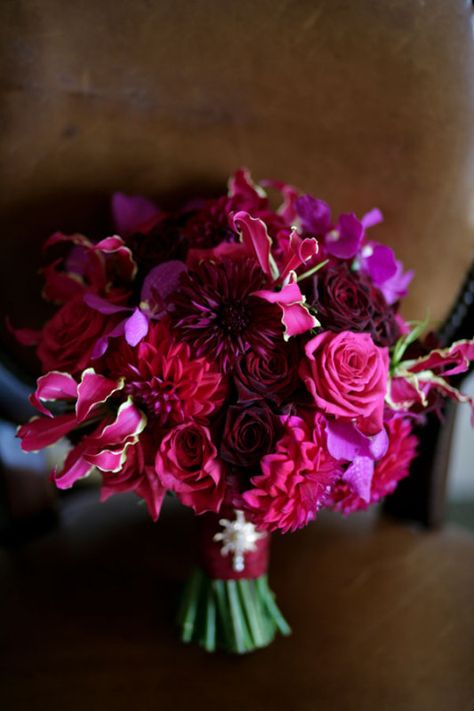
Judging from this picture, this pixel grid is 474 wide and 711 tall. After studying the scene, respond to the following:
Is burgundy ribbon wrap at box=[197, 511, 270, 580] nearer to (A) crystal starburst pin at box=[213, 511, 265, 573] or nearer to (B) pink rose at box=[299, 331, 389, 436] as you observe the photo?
(A) crystal starburst pin at box=[213, 511, 265, 573]

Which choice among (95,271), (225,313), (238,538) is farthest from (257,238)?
(238,538)

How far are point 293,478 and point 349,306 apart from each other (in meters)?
0.13


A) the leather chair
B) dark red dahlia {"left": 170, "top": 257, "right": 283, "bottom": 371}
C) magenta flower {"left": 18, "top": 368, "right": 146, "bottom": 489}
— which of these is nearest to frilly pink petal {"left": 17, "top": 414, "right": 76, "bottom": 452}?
magenta flower {"left": 18, "top": 368, "right": 146, "bottom": 489}

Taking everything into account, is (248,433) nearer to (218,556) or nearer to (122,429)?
(122,429)

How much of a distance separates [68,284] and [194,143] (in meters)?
0.18

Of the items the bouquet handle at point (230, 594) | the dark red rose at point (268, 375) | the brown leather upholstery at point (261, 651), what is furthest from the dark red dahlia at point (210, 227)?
the brown leather upholstery at point (261, 651)

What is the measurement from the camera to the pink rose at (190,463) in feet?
1.43

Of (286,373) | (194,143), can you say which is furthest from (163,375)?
(194,143)

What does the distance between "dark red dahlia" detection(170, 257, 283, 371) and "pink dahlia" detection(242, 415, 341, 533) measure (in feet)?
0.19

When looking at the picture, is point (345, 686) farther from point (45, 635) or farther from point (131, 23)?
point (131, 23)

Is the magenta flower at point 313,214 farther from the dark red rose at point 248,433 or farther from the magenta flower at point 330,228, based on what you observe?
the dark red rose at point 248,433

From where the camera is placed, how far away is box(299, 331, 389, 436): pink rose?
16.9 inches

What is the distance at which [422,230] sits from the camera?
24.9 inches

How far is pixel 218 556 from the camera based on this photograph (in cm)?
59
